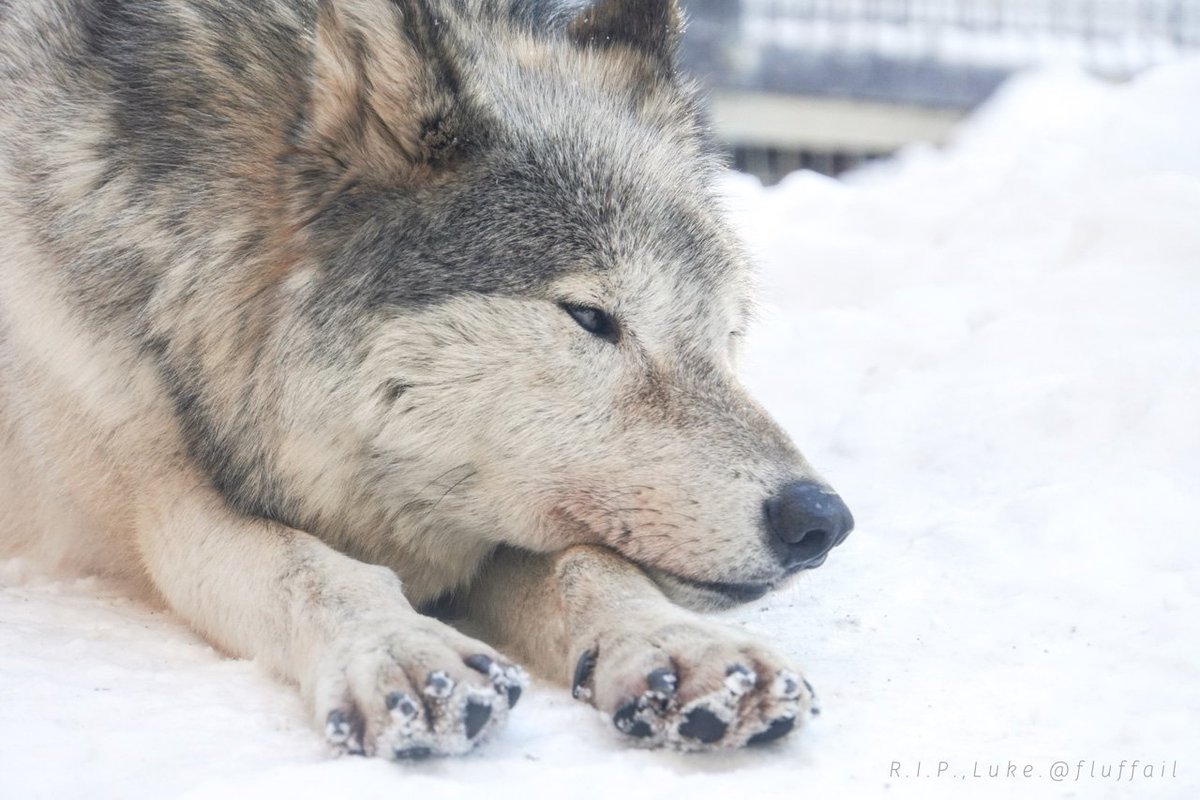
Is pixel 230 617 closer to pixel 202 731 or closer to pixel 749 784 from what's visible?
pixel 202 731

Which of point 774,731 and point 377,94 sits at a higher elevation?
point 377,94

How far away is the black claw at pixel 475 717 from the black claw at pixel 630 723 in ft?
0.73

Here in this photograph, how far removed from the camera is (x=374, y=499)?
2.72 meters

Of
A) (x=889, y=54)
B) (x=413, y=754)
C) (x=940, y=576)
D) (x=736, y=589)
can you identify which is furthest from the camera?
(x=889, y=54)

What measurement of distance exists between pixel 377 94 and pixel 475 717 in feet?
4.13

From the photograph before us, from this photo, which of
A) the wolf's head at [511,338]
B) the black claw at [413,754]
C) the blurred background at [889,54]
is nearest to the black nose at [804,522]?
the wolf's head at [511,338]

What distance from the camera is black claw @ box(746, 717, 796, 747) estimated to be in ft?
6.90

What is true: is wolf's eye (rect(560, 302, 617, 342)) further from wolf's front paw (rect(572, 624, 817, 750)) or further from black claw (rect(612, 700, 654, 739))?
black claw (rect(612, 700, 654, 739))

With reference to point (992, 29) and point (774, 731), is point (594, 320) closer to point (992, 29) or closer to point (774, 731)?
point (774, 731)

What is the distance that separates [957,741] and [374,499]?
1217mm

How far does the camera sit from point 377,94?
2.65 metres

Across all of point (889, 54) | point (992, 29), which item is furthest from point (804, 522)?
point (992, 29)

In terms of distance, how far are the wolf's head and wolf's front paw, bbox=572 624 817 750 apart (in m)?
0.30

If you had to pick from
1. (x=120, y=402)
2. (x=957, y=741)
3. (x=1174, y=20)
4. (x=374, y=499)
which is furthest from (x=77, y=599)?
(x=1174, y=20)
